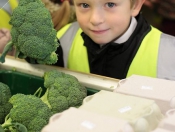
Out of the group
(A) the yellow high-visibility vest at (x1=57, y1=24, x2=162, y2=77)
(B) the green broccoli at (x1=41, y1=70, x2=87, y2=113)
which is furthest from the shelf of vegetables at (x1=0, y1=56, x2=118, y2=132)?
(A) the yellow high-visibility vest at (x1=57, y1=24, x2=162, y2=77)

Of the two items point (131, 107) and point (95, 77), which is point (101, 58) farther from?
point (131, 107)

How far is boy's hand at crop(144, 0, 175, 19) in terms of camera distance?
1.82 metres

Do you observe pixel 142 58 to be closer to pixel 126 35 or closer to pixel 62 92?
pixel 126 35

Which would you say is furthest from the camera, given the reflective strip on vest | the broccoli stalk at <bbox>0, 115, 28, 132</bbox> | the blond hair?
the blond hair

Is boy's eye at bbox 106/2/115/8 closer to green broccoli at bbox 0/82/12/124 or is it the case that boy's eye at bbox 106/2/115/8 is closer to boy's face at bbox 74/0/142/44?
boy's face at bbox 74/0/142/44

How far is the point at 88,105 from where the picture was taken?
61 centimetres

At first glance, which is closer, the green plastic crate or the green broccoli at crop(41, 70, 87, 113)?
the green broccoli at crop(41, 70, 87, 113)

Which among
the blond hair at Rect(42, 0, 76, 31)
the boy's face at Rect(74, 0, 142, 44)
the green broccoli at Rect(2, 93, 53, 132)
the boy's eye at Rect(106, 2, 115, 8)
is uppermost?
the boy's eye at Rect(106, 2, 115, 8)

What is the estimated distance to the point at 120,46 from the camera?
1160 millimetres

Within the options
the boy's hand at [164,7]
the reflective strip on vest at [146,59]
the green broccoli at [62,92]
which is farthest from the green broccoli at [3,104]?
the boy's hand at [164,7]

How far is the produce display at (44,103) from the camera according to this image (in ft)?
2.40

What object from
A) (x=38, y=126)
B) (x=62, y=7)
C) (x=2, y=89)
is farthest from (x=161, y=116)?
(x=62, y=7)

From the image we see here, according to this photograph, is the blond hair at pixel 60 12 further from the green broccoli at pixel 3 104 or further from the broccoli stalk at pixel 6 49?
the green broccoli at pixel 3 104

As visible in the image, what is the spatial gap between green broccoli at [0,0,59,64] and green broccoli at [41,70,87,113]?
77 millimetres
